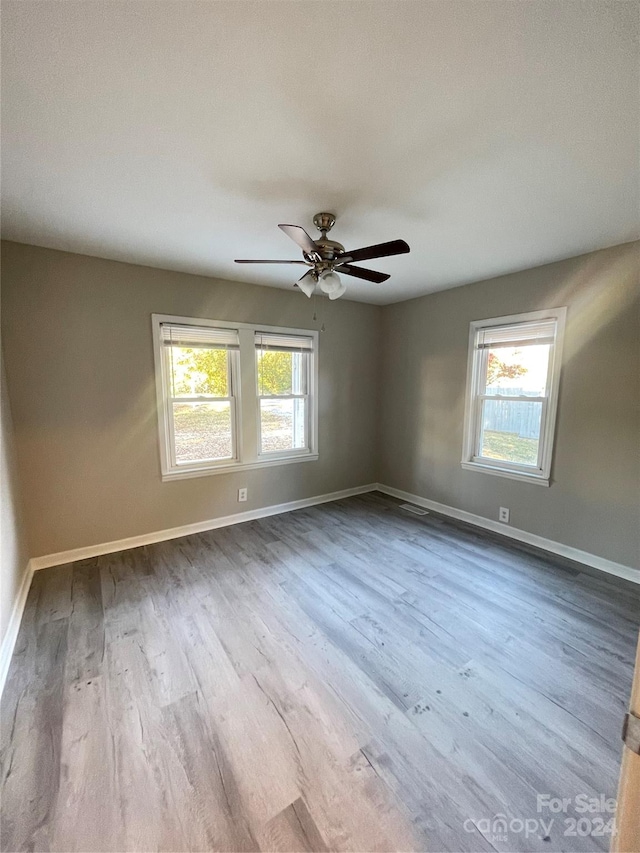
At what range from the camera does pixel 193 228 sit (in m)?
2.36

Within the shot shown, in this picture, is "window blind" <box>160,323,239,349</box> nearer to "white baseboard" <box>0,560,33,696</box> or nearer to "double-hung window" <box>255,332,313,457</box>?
"double-hung window" <box>255,332,313,457</box>

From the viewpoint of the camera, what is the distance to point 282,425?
407cm

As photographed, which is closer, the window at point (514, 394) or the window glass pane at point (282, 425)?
the window at point (514, 394)

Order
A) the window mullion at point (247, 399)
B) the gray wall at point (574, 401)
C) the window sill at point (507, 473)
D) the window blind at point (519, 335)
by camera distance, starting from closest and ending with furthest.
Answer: the gray wall at point (574, 401) < the window blind at point (519, 335) < the window sill at point (507, 473) < the window mullion at point (247, 399)

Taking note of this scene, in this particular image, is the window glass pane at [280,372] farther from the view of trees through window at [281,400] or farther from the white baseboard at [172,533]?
the white baseboard at [172,533]

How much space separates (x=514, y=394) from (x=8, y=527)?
4167 mm

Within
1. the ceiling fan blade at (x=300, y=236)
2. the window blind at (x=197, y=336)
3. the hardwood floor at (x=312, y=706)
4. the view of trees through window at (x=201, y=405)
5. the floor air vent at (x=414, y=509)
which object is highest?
the ceiling fan blade at (x=300, y=236)

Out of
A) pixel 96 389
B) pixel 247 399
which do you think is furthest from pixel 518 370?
pixel 96 389

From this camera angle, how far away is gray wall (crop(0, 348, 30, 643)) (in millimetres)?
1982

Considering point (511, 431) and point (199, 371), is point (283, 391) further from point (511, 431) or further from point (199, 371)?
point (511, 431)

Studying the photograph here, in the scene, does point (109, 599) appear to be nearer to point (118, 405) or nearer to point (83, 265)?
point (118, 405)

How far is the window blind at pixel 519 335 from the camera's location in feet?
10.00

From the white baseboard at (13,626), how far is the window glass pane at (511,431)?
397 cm

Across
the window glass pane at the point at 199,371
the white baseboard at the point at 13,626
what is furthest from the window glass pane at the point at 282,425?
the white baseboard at the point at 13,626
